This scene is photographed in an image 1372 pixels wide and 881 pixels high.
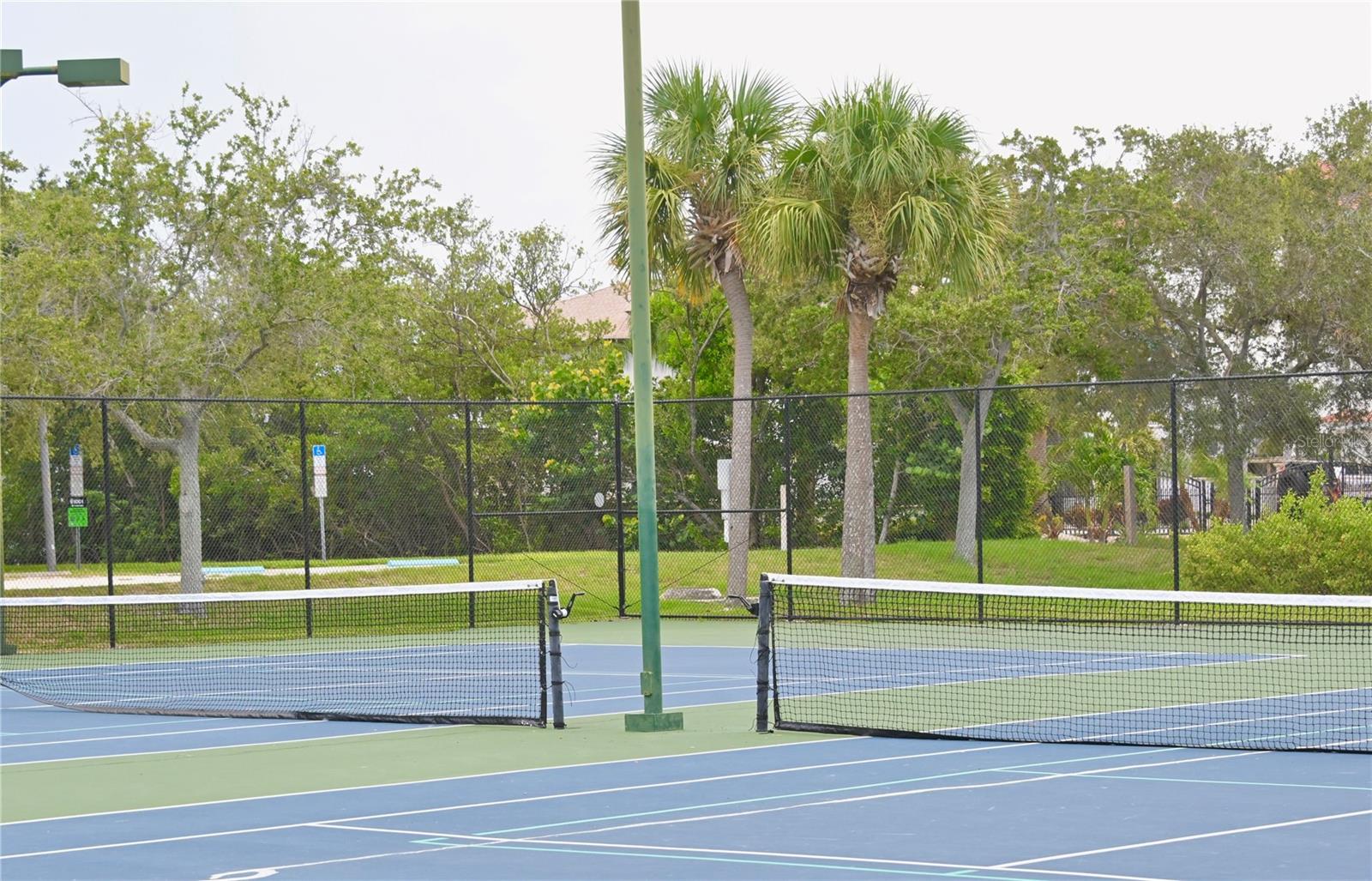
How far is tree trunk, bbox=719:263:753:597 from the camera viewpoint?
24.2 metres

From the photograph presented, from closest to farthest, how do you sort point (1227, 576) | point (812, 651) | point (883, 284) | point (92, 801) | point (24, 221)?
point (92, 801)
point (812, 651)
point (1227, 576)
point (883, 284)
point (24, 221)

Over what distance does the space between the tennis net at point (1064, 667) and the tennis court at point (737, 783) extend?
73 mm

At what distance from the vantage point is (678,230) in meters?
24.4

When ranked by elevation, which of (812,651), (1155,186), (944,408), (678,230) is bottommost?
(812,651)

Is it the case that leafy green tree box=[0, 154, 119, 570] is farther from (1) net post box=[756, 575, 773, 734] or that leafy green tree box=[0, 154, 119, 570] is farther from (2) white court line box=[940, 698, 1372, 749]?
(2) white court line box=[940, 698, 1372, 749]

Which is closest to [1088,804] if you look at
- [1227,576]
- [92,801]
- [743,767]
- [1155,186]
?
[743,767]

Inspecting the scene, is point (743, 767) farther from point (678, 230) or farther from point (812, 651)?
point (678, 230)

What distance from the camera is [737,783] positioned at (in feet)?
32.6

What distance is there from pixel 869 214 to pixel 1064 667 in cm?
886

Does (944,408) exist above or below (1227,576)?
above

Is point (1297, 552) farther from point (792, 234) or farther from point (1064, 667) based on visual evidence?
point (792, 234)

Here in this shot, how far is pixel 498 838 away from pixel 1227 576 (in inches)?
617

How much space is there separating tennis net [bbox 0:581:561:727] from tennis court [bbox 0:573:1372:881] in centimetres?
22

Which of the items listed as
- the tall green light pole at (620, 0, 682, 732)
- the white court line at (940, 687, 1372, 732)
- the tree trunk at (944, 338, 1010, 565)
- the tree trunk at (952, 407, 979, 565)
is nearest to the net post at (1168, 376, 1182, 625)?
the tree trunk at (944, 338, 1010, 565)
